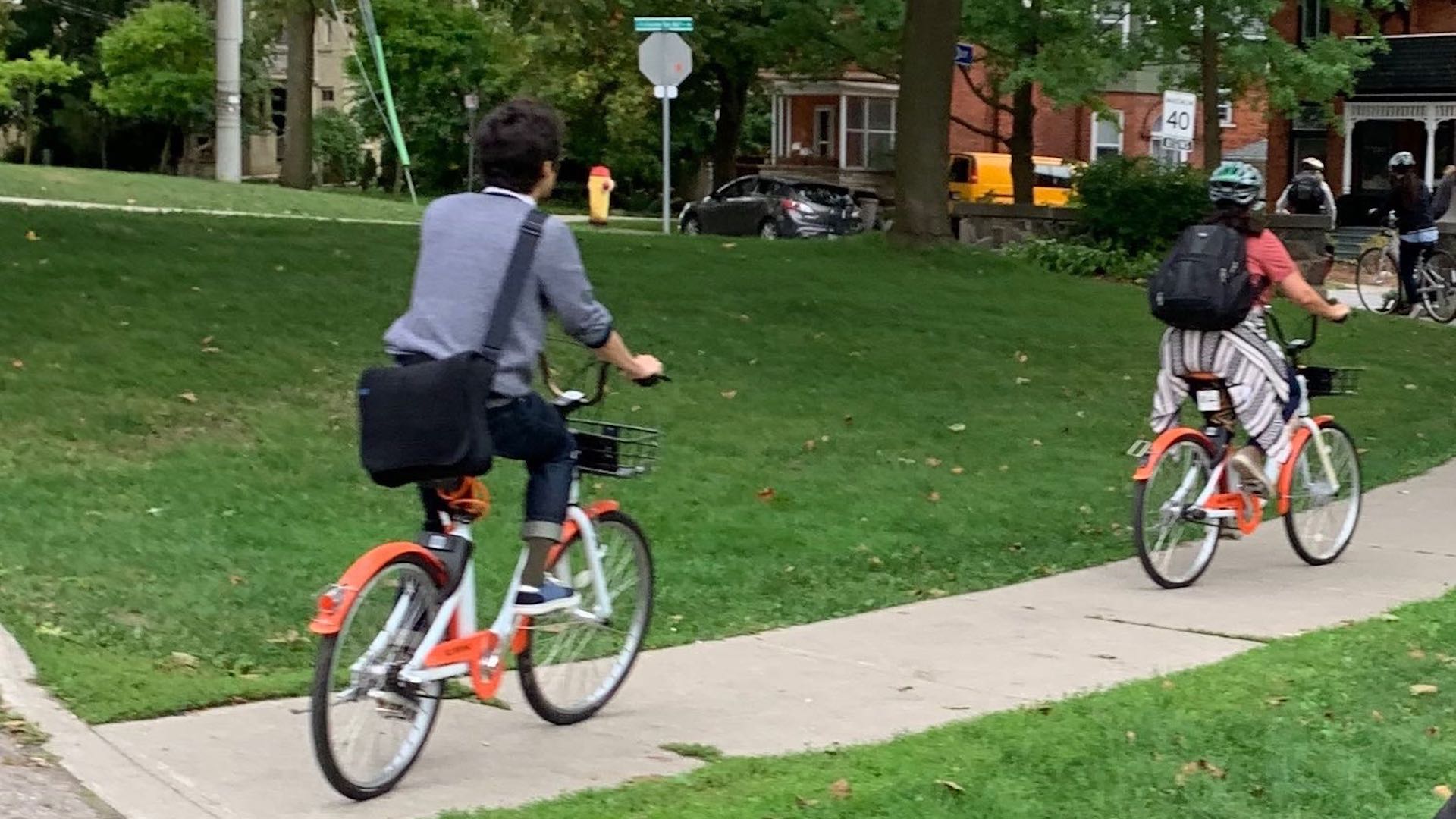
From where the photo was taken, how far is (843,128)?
4962 cm

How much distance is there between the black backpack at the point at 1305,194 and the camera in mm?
27156

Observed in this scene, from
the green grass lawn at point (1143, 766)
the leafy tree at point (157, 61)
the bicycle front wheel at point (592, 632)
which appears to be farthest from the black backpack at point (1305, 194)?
the leafy tree at point (157, 61)

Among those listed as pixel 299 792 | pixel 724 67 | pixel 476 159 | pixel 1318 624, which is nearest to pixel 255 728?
pixel 299 792

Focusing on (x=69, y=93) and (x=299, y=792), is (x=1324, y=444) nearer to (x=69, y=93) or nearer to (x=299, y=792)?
(x=299, y=792)

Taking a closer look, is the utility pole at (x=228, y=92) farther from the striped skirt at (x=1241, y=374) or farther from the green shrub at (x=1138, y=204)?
the striped skirt at (x=1241, y=374)

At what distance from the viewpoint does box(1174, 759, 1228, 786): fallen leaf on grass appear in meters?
4.98

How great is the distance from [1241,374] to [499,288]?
4.28m

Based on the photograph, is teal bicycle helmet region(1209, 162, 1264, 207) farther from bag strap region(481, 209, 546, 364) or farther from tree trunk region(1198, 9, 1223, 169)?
tree trunk region(1198, 9, 1223, 169)

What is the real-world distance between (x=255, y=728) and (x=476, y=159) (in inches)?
71.0

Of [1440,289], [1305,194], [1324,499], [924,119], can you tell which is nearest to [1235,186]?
[1324,499]

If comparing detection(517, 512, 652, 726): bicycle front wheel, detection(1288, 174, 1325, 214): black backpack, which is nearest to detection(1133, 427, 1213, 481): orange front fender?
detection(517, 512, 652, 726): bicycle front wheel

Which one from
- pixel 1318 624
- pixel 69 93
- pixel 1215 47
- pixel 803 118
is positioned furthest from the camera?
pixel 69 93

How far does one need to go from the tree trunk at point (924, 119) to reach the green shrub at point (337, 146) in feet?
131

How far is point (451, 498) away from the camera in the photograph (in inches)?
208
